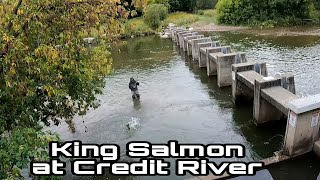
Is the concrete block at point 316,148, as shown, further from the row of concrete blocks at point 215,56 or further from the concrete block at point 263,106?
the row of concrete blocks at point 215,56

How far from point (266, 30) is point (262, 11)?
6.35m

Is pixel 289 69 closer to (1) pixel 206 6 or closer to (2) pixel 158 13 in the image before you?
(2) pixel 158 13

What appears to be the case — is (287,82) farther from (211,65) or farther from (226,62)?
(211,65)

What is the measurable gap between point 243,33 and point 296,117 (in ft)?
99.8

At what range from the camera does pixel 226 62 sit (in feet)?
62.7

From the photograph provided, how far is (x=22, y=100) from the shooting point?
28.8 feet

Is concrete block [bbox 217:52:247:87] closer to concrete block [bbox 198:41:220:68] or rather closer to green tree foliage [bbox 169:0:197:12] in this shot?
concrete block [bbox 198:41:220:68]

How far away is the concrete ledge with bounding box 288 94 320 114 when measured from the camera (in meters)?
10.1

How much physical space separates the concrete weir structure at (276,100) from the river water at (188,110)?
0.46 meters

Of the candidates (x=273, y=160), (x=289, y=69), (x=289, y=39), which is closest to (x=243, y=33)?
(x=289, y=39)

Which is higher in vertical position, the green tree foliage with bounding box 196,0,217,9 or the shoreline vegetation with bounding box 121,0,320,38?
the green tree foliage with bounding box 196,0,217,9

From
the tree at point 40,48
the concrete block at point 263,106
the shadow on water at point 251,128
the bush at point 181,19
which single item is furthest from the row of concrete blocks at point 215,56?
the bush at point 181,19

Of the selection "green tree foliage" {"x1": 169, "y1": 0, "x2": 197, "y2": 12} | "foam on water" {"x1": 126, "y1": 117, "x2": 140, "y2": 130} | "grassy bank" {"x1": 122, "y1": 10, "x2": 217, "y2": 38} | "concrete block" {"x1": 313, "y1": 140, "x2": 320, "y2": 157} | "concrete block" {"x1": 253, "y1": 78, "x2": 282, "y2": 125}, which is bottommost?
"foam on water" {"x1": 126, "y1": 117, "x2": 140, "y2": 130}

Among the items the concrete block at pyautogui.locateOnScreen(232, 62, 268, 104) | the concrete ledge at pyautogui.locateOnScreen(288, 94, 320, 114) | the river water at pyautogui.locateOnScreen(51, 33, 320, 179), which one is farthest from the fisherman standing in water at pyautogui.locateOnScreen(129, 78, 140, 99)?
the concrete ledge at pyautogui.locateOnScreen(288, 94, 320, 114)
